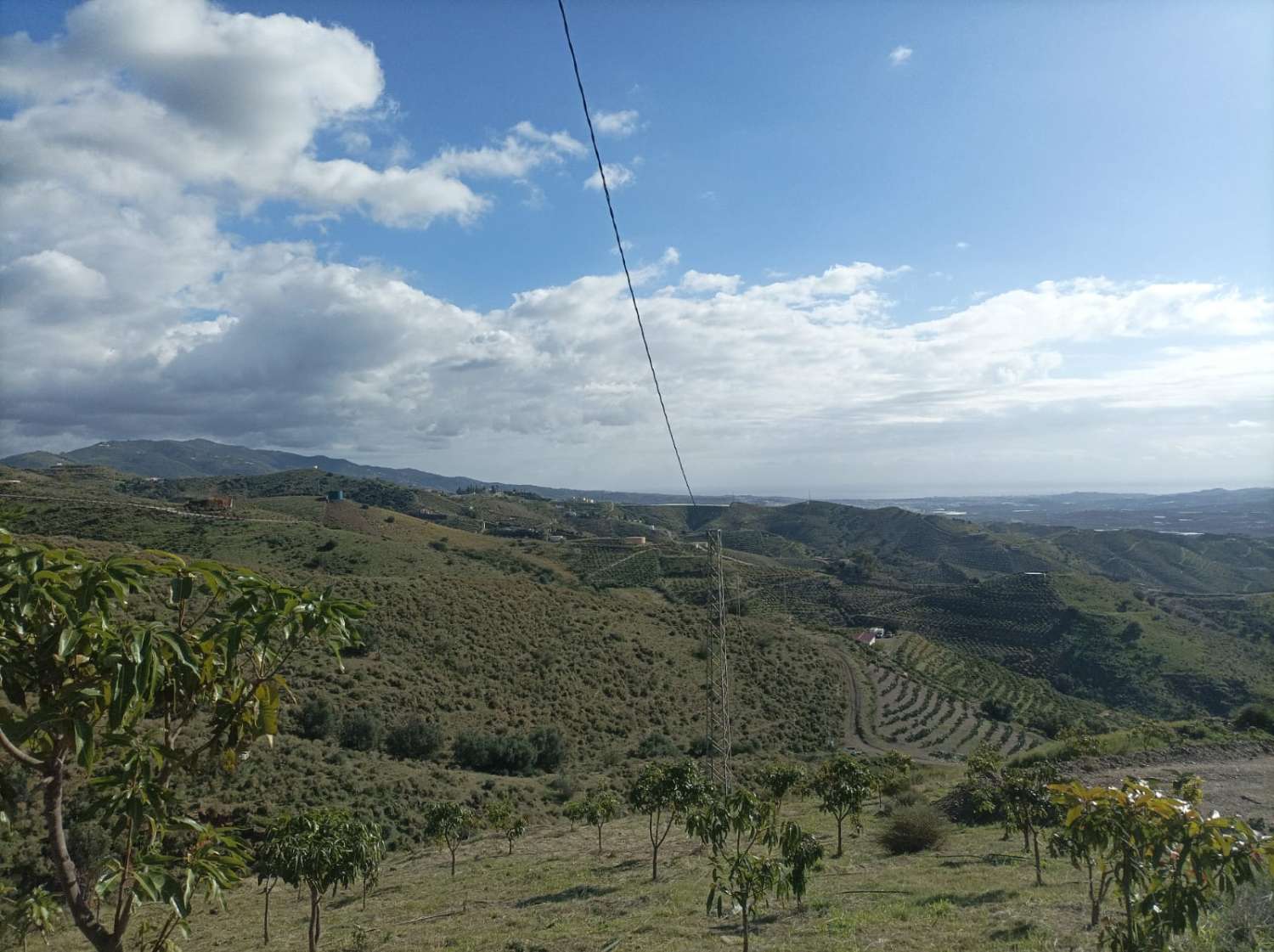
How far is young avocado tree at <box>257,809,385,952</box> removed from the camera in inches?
409

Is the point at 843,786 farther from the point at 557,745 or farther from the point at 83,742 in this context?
the point at 557,745

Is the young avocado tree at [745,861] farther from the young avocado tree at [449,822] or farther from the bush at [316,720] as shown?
the bush at [316,720]

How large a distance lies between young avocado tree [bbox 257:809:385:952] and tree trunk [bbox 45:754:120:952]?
8878 millimetres

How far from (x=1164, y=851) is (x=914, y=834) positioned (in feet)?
46.5

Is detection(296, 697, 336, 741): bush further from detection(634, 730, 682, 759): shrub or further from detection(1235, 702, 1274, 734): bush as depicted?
detection(1235, 702, 1274, 734): bush

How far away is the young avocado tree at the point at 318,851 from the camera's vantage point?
10.4 metres

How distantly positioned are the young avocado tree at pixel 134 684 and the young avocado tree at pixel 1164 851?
5.39m

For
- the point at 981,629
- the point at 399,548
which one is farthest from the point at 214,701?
the point at 981,629

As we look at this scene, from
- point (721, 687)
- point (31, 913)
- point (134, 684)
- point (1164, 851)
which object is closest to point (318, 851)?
point (31, 913)

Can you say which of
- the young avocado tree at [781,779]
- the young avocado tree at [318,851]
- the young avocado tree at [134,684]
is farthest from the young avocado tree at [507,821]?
the young avocado tree at [134,684]

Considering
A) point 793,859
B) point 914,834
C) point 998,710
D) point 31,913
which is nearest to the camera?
point 31,913

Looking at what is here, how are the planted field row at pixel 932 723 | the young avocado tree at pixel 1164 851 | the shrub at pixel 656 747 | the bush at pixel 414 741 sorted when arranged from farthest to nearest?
1. the planted field row at pixel 932 723
2. the shrub at pixel 656 747
3. the bush at pixel 414 741
4. the young avocado tree at pixel 1164 851

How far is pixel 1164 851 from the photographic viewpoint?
491 cm

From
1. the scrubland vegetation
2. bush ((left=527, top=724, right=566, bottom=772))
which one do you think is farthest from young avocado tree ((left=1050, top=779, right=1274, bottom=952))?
bush ((left=527, top=724, right=566, bottom=772))
